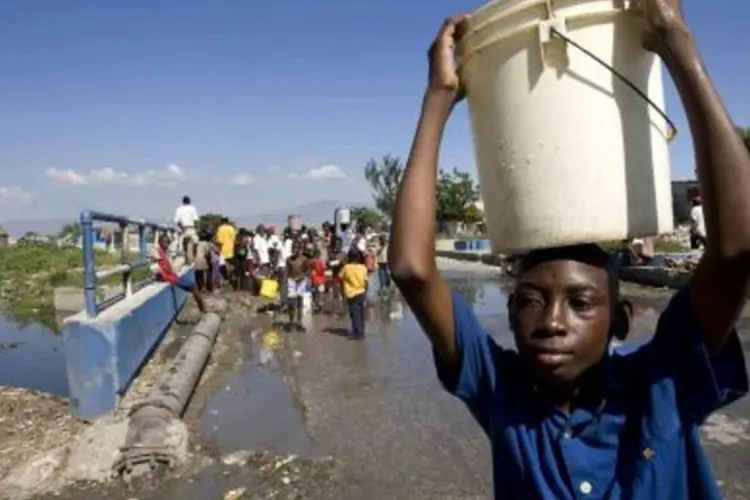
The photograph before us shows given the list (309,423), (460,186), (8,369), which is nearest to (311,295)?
(8,369)

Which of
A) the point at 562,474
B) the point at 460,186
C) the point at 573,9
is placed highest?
the point at 460,186

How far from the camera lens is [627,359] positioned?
1.82 metres

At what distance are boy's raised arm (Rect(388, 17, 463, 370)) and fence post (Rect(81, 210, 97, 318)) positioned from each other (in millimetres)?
5125

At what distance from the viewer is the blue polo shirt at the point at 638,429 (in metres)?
1.67

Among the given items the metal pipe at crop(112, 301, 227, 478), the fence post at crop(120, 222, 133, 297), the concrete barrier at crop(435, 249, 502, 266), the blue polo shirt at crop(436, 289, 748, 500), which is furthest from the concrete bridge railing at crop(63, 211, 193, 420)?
the concrete barrier at crop(435, 249, 502, 266)

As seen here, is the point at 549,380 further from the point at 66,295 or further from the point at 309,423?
the point at 66,295

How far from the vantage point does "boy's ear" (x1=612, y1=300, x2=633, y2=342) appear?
1.86 m

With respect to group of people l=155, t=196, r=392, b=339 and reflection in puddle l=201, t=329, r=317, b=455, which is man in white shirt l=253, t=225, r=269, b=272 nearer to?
group of people l=155, t=196, r=392, b=339

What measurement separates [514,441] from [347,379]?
6476mm

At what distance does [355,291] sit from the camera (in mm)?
10734

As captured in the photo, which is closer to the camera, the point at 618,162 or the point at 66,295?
the point at 618,162

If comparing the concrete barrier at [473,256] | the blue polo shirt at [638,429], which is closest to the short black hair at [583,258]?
the blue polo shirt at [638,429]

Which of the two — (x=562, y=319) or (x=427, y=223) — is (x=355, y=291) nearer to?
(x=427, y=223)

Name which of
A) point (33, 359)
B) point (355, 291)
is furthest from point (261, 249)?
point (355, 291)
